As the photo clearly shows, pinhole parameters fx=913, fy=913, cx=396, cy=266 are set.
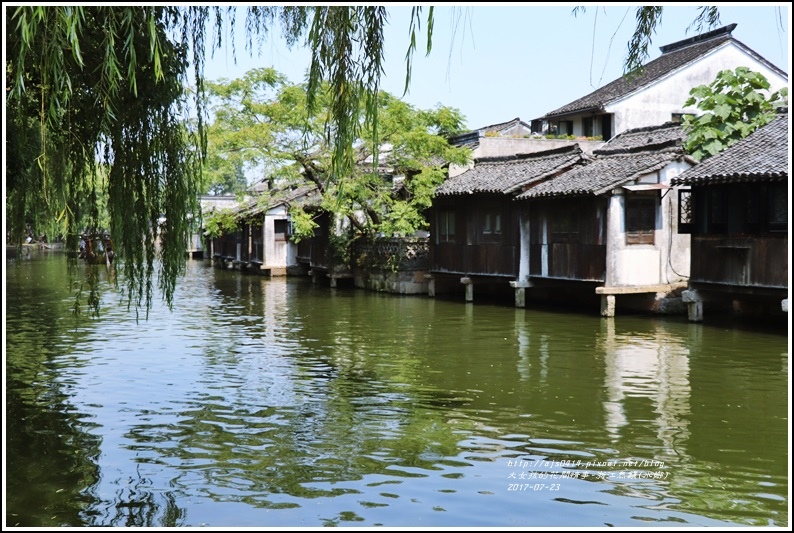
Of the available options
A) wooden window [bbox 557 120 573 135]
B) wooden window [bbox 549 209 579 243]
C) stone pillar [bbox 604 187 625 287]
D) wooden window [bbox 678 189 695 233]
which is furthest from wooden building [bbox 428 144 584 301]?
wooden window [bbox 557 120 573 135]

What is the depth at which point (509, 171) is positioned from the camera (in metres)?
27.2

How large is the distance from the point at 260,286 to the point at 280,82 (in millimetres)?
8097

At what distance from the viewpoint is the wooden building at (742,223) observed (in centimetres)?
1791

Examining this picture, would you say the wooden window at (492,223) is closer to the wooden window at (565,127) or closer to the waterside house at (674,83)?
the waterside house at (674,83)

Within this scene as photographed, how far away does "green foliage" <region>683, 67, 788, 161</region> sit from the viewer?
2217 centimetres

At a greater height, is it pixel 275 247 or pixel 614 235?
pixel 614 235

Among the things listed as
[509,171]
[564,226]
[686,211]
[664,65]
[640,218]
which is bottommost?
[564,226]

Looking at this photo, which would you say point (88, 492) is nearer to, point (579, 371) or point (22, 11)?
point (22, 11)

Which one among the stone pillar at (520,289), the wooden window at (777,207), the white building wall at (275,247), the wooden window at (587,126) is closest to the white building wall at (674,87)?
the wooden window at (587,126)

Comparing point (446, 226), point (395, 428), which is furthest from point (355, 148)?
point (395, 428)

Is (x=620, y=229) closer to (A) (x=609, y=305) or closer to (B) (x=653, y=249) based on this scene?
(B) (x=653, y=249)

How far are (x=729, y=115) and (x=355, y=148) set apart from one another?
470 inches

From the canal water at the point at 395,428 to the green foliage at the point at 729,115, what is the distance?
218 inches

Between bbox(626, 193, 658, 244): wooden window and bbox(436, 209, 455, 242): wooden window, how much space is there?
737cm
